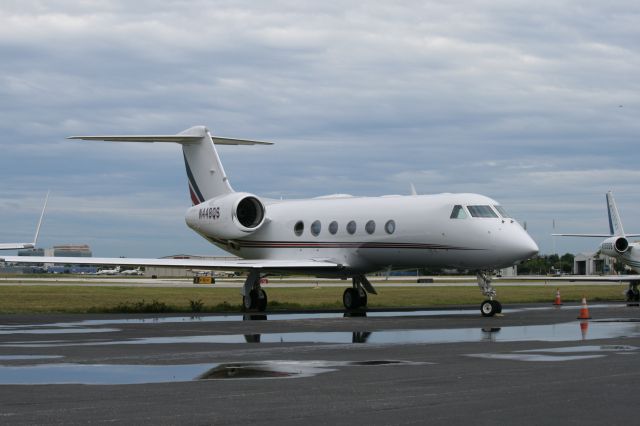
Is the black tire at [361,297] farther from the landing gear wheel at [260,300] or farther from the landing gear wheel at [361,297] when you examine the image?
the landing gear wheel at [260,300]

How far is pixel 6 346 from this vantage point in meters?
16.5

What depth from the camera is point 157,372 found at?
41.0 feet

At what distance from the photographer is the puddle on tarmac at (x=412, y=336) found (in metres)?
17.4

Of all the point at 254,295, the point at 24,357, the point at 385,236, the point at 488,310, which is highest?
the point at 385,236

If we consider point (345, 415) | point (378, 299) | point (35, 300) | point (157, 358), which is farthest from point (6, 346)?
point (378, 299)

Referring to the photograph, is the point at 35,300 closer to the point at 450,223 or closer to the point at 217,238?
the point at 217,238

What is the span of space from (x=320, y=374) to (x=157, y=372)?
6.81 ft

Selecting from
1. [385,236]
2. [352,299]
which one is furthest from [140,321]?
[352,299]

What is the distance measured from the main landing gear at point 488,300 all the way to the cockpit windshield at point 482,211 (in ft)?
5.29

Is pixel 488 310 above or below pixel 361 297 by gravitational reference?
below

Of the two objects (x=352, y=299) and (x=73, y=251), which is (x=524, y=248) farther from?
(x=73, y=251)

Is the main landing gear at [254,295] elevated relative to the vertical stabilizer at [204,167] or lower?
lower

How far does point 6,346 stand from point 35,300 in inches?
867

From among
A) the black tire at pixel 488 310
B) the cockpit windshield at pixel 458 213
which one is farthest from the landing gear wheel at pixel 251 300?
the black tire at pixel 488 310
